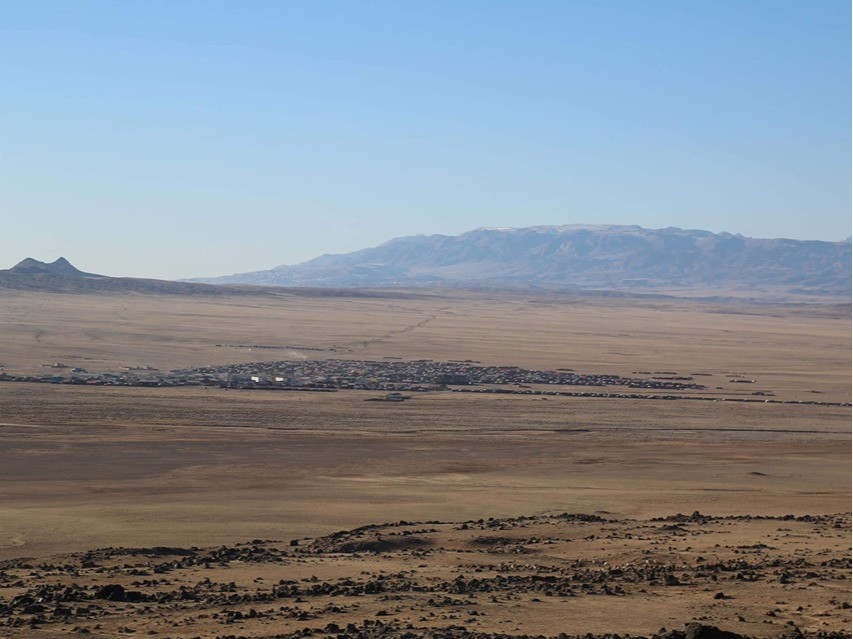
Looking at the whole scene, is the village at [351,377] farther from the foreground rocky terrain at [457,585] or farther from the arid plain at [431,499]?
the foreground rocky terrain at [457,585]

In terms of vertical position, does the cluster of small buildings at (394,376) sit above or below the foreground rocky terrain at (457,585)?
above

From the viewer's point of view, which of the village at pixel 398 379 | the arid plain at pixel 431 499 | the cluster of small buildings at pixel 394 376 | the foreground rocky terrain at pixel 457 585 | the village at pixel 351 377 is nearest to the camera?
the foreground rocky terrain at pixel 457 585

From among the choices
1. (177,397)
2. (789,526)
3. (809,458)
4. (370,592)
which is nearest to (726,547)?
(789,526)

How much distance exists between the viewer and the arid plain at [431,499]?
54.0ft

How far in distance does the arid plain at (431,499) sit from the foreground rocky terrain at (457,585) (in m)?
0.07

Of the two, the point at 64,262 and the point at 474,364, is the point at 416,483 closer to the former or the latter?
the point at 474,364

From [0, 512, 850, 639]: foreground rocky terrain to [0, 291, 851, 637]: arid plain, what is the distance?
2.6 inches

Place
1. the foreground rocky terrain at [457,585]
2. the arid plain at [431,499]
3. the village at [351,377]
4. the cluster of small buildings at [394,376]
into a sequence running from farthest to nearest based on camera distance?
1. the cluster of small buildings at [394,376]
2. the village at [351,377]
3. the arid plain at [431,499]
4. the foreground rocky terrain at [457,585]

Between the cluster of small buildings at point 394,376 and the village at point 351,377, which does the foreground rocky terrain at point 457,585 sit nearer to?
the village at point 351,377

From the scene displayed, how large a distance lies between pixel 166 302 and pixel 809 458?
104472mm

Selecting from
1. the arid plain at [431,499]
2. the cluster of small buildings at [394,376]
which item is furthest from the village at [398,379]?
the arid plain at [431,499]

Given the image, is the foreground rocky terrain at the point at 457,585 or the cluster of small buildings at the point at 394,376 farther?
the cluster of small buildings at the point at 394,376

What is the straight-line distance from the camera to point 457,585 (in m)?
17.7

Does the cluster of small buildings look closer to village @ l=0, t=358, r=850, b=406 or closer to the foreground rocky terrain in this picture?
village @ l=0, t=358, r=850, b=406
